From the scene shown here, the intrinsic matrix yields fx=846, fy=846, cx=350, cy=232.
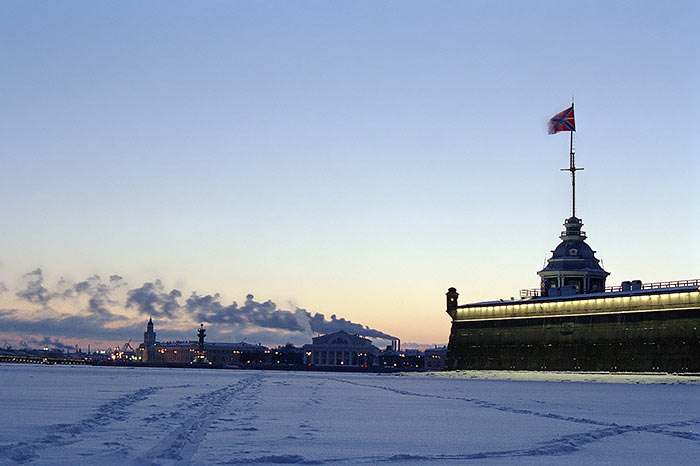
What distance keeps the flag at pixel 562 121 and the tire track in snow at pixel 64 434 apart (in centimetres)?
6837

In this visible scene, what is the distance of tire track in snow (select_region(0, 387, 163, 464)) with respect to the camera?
1398 centimetres

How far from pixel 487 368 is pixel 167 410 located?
77941mm

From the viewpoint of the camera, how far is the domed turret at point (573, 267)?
329 ft

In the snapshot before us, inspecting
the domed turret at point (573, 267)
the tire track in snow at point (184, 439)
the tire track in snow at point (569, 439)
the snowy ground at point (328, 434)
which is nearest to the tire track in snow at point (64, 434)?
the snowy ground at point (328, 434)

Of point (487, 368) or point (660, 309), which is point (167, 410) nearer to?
point (660, 309)

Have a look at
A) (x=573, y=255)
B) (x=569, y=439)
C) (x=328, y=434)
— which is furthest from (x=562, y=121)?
(x=328, y=434)

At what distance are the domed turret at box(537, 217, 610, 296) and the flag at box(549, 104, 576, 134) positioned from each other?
61.9ft

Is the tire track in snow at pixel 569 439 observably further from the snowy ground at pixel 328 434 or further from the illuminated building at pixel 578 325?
the illuminated building at pixel 578 325

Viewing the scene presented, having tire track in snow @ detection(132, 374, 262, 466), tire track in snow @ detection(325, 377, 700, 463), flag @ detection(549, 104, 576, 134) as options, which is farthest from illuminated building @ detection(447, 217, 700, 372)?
tire track in snow @ detection(132, 374, 262, 466)

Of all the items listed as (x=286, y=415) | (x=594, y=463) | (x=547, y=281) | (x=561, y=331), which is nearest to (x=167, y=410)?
(x=286, y=415)

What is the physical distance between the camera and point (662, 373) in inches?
3155

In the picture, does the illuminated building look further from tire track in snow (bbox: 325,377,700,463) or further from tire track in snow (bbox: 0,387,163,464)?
tire track in snow (bbox: 0,387,163,464)

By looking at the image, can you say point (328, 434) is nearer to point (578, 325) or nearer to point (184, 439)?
point (184, 439)

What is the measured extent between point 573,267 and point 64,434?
89.4 metres
